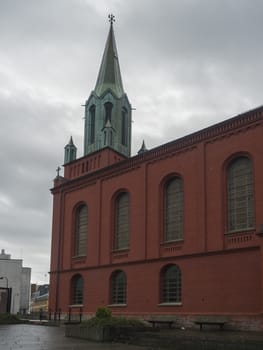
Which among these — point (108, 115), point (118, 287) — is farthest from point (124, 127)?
point (118, 287)

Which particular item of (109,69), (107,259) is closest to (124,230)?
(107,259)

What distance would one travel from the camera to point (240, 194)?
29.9 m

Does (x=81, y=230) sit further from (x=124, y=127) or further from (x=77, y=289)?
(x=124, y=127)

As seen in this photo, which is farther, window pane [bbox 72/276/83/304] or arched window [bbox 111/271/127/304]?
window pane [bbox 72/276/83/304]

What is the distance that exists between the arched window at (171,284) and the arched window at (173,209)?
86.1 inches

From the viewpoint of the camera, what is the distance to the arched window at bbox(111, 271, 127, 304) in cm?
3659

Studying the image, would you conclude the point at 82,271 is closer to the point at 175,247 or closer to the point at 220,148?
the point at 175,247

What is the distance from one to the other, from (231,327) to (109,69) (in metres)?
30.0

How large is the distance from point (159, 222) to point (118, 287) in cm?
686

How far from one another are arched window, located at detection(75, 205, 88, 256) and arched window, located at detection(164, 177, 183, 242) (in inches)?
403

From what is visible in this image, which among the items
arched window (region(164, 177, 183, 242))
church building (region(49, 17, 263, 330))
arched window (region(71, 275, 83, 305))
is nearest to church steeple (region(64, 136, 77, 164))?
church building (region(49, 17, 263, 330))

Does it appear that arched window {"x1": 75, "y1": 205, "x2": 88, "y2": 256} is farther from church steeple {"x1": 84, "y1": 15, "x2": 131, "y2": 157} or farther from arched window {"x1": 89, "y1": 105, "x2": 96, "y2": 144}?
arched window {"x1": 89, "y1": 105, "x2": 96, "y2": 144}

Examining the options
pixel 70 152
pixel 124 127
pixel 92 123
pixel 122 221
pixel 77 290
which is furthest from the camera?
pixel 70 152

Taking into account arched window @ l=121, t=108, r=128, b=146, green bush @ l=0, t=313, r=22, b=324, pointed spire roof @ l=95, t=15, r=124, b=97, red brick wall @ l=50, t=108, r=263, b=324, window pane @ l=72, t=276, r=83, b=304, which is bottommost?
green bush @ l=0, t=313, r=22, b=324
